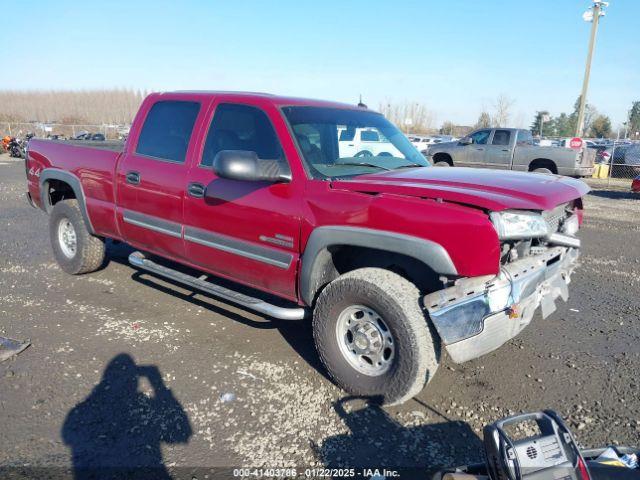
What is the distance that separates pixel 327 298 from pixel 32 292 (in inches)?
139

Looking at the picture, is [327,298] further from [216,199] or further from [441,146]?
[441,146]

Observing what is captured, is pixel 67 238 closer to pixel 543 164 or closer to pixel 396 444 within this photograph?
pixel 396 444

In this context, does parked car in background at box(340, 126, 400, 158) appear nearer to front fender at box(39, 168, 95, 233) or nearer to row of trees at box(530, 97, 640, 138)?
front fender at box(39, 168, 95, 233)

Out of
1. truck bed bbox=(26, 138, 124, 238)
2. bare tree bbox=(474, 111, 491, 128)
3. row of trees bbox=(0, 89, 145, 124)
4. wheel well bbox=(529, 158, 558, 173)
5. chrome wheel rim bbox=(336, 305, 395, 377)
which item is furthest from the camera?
row of trees bbox=(0, 89, 145, 124)

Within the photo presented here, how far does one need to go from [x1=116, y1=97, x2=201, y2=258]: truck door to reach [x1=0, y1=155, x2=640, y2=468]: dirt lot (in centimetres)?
76

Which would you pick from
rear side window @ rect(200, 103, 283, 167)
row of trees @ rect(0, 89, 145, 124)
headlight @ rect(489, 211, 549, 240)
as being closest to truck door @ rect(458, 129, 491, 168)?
rear side window @ rect(200, 103, 283, 167)

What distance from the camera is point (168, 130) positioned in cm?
436

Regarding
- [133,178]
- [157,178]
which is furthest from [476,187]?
[133,178]

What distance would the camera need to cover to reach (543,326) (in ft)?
14.7

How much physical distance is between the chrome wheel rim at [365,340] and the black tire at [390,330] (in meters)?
0.03

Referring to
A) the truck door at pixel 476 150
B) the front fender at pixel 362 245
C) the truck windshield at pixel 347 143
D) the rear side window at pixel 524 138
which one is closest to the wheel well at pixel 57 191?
the truck windshield at pixel 347 143

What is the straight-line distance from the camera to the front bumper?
8.93ft

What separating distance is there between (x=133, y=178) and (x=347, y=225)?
2.33 meters

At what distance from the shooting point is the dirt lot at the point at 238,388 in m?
2.72
